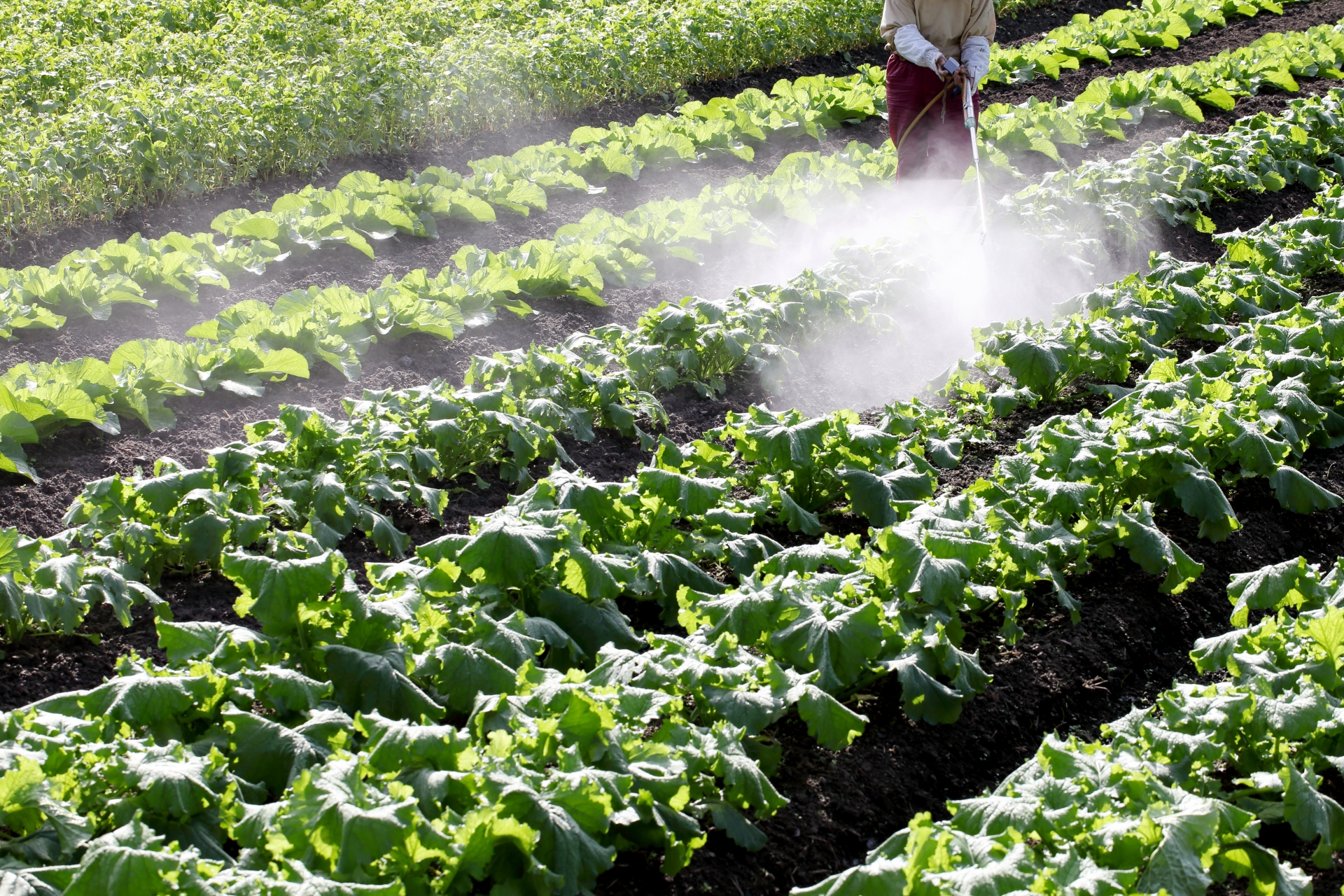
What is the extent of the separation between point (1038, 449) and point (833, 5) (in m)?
10.7

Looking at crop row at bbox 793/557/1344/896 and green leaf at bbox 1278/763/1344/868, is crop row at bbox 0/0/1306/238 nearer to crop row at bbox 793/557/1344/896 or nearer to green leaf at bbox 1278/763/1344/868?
crop row at bbox 793/557/1344/896

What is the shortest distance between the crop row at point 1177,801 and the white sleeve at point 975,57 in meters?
5.23

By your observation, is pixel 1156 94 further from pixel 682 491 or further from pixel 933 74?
pixel 682 491

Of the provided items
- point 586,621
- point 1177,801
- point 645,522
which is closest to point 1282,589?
point 1177,801

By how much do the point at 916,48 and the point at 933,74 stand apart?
0.46 metres

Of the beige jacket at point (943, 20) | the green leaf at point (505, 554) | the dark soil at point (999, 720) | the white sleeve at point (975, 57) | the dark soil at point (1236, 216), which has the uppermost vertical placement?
the beige jacket at point (943, 20)

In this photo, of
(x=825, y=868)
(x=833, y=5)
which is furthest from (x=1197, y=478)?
(x=833, y=5)

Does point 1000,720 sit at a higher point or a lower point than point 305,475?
lower

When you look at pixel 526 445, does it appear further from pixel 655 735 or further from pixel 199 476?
pixel 655 735

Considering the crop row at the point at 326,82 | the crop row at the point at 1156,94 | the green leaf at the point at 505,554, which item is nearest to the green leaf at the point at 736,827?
the green leaf at the point at 505,554

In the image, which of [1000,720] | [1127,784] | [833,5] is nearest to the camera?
[1127,784]

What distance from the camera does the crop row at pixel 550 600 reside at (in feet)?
8.46

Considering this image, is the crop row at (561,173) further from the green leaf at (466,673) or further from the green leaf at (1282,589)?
the green leaf at (1282,589)

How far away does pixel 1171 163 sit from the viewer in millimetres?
8953
